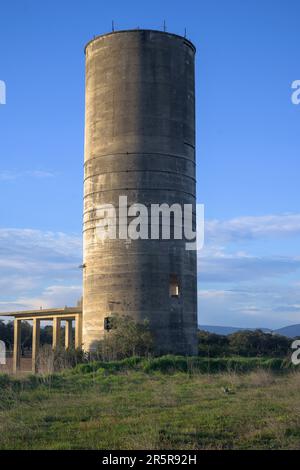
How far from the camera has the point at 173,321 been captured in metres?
25.8

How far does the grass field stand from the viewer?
8.68 metres

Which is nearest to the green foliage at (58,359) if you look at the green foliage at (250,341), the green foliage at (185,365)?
the green foliage at (185,365)

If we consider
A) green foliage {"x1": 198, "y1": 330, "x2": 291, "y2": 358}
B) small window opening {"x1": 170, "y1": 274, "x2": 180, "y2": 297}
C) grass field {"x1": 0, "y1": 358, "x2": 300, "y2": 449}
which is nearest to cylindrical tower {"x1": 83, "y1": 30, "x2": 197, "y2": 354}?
small window opening {"x1": 170, "y1": 274, "x2": 180, "y2": 297}

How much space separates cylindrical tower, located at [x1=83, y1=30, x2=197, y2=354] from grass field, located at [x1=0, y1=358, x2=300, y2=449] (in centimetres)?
781

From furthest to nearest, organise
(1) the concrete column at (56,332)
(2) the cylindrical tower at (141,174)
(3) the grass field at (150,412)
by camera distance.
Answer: (1) the concrete column at (56,332)
(2) the cylindrical tower at (141,174)
(3) the grass field at (150,412)

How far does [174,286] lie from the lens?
87.8ft

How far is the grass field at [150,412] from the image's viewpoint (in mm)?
8680

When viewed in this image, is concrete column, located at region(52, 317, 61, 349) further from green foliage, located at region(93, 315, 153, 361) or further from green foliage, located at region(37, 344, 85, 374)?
green foliage, located at region(93, 315, 153, 361)

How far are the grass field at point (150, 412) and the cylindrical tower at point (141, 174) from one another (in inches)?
308

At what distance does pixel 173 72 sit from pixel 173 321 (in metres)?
10.7

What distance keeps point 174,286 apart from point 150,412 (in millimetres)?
15648

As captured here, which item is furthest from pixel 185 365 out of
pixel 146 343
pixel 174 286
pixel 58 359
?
pixel 174 286

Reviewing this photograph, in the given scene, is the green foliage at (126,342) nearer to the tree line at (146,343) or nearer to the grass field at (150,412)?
the tree line at (146,343)

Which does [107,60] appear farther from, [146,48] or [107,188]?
[107,188]
